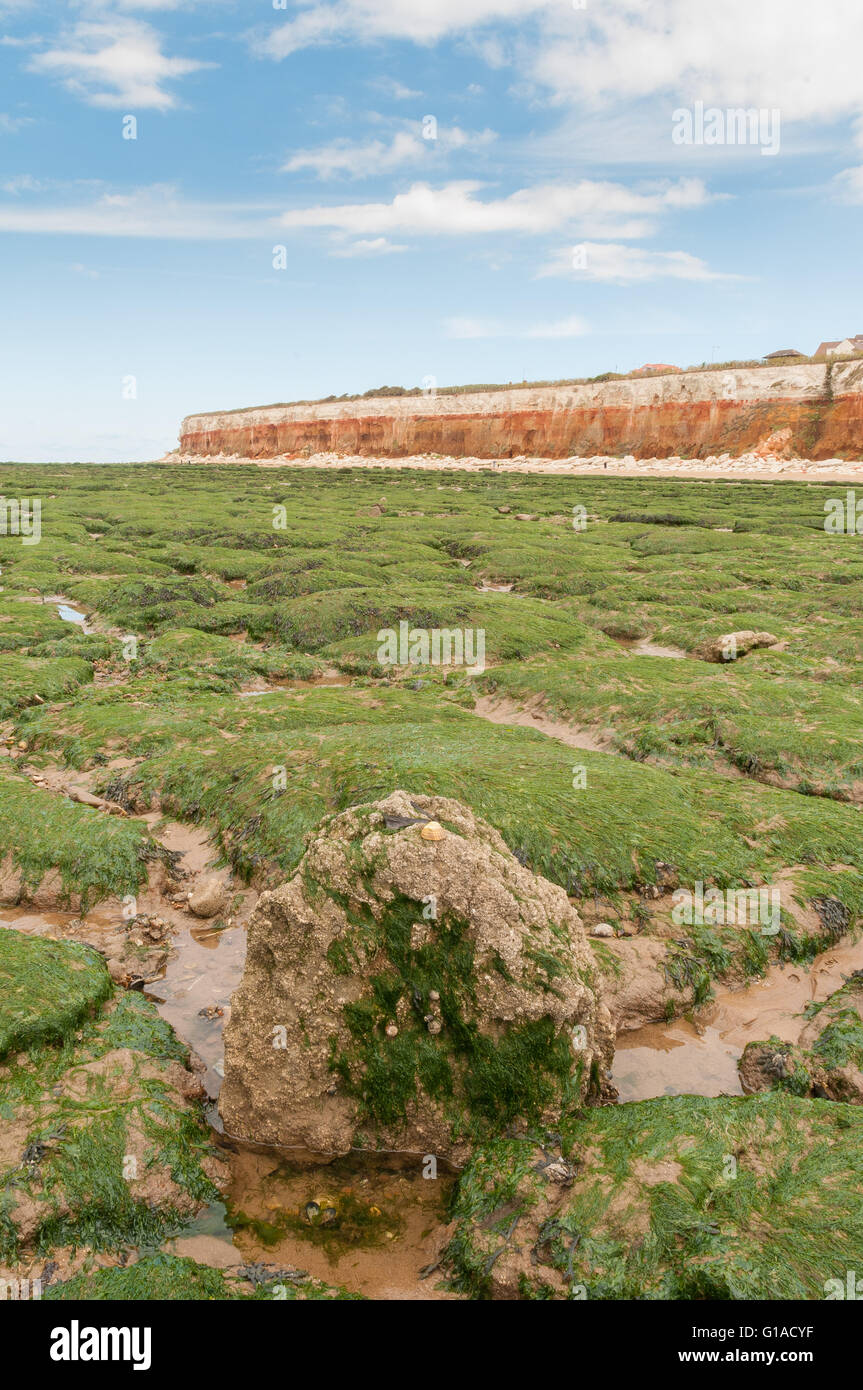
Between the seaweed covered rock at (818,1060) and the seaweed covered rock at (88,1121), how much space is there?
3865mm

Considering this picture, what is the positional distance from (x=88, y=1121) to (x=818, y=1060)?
4997 mm

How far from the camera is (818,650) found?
655 inches

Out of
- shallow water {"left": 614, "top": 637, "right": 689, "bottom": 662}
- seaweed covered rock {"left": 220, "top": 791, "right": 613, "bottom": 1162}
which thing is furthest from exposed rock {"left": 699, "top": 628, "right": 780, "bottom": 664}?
seaweed covered rock {"left": 220, "top": 791, "right": 613, "bottom": 1162}

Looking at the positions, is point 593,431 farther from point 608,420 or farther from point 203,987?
point 203,987

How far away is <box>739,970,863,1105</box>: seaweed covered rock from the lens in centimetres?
557

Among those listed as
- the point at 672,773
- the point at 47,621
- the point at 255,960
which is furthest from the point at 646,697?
the point at 47,621

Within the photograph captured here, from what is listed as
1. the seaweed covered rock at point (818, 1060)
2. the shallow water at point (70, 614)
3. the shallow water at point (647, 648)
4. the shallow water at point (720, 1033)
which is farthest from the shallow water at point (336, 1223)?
the shallow water at point (70, 614)

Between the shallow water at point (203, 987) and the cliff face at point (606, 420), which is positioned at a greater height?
the cliff face at point (606, 420)

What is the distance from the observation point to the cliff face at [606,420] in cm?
7012

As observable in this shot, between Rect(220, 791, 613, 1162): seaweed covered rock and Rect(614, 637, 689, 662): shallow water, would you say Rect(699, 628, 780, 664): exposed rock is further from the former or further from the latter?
Rect(220, 791, 613, 1162): seaweed covered rock

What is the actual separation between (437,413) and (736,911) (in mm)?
98342

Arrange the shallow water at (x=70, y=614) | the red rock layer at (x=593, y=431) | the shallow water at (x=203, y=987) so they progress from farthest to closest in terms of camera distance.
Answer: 1. the red rock layer at (x=593, y=431)
2. the shallow water at (x=70, y=614)
3. the shallow water at (x=203, y=987)

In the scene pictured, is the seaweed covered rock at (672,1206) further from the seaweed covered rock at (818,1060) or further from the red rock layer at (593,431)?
the red rock layer at (593,431)
